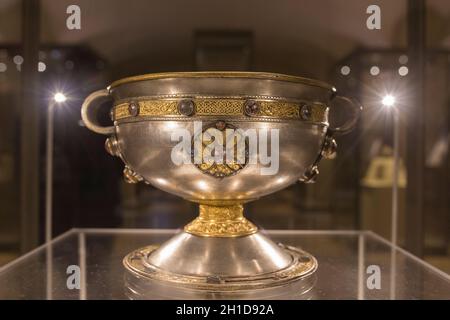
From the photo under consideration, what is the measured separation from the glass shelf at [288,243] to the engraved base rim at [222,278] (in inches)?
1.1

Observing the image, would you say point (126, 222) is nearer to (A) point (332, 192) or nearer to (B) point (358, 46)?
(A) point (332, 192)

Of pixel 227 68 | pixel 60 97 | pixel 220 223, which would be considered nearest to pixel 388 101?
pixel 227 68

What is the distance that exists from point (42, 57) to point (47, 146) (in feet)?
0.78

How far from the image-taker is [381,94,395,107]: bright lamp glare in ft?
3.67

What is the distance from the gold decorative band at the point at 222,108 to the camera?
26.1 inches

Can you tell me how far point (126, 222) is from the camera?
1.21 m

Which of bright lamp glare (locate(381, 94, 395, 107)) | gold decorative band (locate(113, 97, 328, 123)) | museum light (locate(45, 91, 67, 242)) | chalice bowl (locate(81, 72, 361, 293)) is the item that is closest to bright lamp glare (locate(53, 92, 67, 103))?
museum light (locate(45, 91, 67, 242))

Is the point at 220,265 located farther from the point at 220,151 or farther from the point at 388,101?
the point at 388,101

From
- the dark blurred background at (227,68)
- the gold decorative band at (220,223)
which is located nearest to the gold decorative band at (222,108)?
the gold decorative band at (220,223)

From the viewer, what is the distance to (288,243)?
1090 millimetres

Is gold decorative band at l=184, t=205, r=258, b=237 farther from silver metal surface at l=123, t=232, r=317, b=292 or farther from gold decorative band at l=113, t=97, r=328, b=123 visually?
gold decorative band at l=113, t=97, r=328, b=123

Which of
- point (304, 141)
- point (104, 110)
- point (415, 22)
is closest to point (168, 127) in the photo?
point (304, 141)

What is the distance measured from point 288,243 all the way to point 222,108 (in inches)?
21.7

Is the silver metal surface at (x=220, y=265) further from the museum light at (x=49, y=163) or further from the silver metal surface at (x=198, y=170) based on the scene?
the museum light at (x=49, y=163)
